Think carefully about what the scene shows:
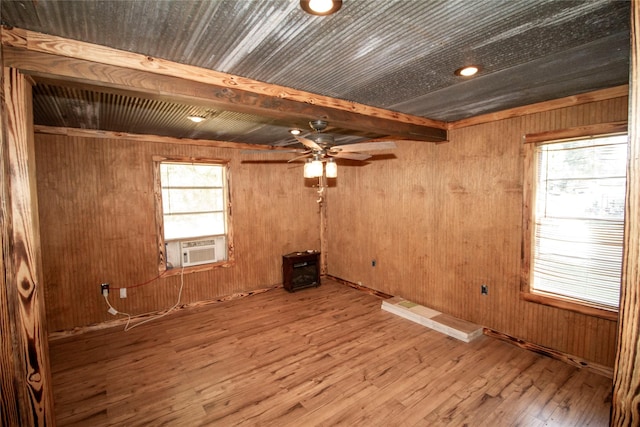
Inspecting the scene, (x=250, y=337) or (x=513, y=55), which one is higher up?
(x=513, y=55)

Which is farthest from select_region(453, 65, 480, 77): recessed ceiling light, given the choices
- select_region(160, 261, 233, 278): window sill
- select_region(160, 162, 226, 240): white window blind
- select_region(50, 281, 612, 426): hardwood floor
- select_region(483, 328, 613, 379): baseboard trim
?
select_region(160, 261, 233, 278): window sill

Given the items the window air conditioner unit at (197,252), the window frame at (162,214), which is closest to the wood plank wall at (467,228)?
the window frame at (162,214)

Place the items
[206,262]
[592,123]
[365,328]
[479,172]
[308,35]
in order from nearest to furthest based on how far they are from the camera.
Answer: [308,35] → [592,123] → [479,172] → [365,328] → [206,262]

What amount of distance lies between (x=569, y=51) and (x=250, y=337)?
13.6 ft

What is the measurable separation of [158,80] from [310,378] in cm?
292

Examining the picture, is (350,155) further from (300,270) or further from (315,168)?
(300,270)

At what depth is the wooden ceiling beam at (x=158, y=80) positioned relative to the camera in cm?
162

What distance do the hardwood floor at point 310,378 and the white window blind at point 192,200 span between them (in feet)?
4.91

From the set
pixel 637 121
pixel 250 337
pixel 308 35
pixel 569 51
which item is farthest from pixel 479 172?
pixel 250 337

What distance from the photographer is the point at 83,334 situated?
3.91 metres

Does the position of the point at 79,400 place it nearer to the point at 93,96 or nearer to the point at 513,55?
the point at 93,96

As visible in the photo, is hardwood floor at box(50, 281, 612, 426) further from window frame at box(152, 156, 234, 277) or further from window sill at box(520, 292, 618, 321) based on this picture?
window frame at box(152, 156, 234, 277)

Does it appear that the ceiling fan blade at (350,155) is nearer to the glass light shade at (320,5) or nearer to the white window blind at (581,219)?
the glass light shade at (320,5)

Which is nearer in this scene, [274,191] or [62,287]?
[62,287]
